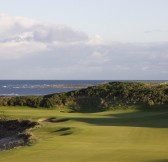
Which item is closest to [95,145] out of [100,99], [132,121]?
[132,121]

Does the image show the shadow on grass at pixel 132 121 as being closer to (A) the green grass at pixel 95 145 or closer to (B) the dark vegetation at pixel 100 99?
(A) the green grass at pixel 95 145

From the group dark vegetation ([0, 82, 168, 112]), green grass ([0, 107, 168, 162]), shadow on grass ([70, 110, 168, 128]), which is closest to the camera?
green grass ([0, 107, 168, 162])

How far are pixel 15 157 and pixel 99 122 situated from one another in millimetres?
16197

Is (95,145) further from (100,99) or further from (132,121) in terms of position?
(100,99)

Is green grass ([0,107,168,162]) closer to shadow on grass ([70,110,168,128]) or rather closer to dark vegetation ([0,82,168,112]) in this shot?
shadow on grass ([70,110,168,128])

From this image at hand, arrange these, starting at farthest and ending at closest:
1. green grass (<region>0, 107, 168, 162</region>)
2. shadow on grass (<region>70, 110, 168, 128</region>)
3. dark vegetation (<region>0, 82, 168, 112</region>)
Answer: dark vegetation (<region>0, 82, 168, 112</region>)
shadow on grass (<region>70, 110, 168, 128</region>)
green grass (<region>0, 107, 168, 162</region>)

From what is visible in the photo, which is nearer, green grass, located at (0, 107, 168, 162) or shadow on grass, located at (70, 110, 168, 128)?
green grass, located at (0, 107, 168, 162)

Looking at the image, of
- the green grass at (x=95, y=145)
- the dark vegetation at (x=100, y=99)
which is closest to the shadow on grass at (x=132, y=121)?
the green grass at (x=95, y=145)

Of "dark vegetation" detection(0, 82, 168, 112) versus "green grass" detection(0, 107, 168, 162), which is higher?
"dark vegetation" detection(0, 82, 168, 112)

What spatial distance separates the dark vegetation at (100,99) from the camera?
5166 cm

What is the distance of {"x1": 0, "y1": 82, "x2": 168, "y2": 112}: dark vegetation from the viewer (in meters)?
51.7

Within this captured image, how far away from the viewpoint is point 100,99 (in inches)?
2144

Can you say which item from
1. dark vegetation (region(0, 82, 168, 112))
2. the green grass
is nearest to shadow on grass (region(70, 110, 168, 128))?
the green grass

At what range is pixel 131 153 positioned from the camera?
67.4 feet
